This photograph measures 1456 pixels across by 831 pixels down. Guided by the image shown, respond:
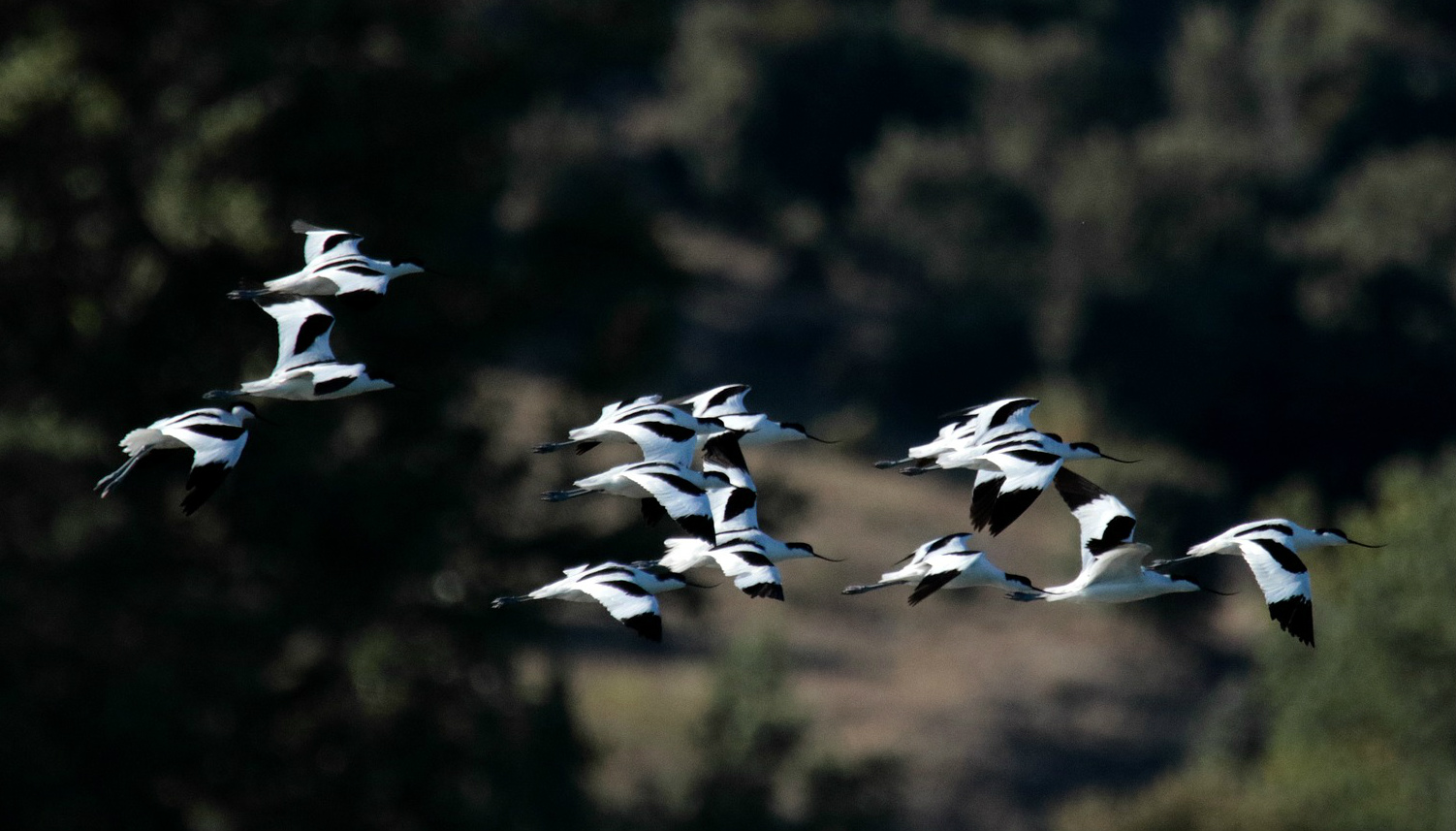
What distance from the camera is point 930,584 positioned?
38.0ft

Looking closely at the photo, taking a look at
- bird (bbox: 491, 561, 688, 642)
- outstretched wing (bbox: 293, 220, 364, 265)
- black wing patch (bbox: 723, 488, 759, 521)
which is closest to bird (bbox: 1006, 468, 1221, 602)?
black wing patch (bbox: 723, 488, 759, 521)

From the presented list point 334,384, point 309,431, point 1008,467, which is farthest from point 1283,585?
point 309,431

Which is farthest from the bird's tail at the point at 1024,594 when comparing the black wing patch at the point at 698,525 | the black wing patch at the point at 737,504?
the black wing patch at the point at 698,525

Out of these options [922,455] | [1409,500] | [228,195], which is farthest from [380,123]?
[1409,500]

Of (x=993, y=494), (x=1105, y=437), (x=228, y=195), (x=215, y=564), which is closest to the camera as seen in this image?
(x=993, y=494)

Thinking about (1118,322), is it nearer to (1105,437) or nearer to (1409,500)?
(1105,437)

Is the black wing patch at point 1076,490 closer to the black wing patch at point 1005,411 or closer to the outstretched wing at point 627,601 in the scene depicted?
the black wing patch at point 1005,411

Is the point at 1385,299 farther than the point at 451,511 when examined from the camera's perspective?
Yes

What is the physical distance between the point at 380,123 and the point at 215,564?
7228mm

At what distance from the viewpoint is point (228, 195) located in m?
30.3

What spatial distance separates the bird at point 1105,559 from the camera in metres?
11.9

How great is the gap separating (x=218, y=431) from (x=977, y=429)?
4758 millimetres

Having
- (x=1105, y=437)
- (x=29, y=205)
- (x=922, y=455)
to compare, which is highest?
(x=922, y=455)

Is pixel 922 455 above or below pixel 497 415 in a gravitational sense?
above
